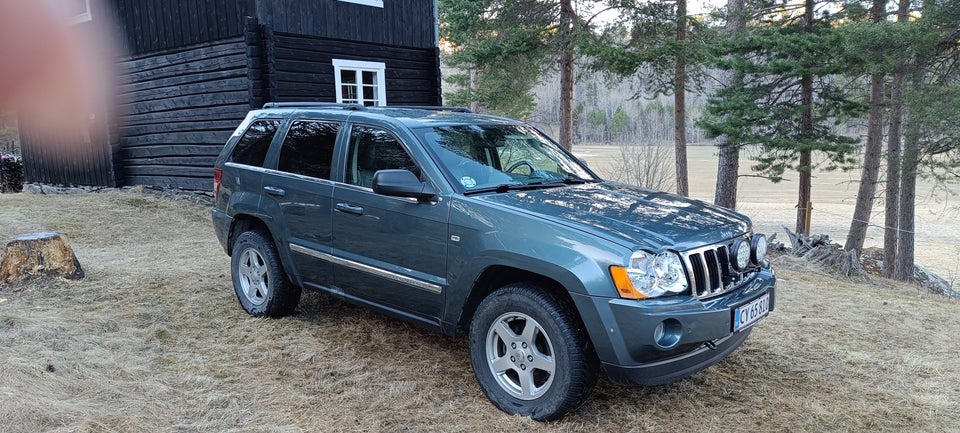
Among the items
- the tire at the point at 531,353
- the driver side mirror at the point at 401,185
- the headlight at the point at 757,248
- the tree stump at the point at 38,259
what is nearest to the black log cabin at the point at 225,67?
the tree stump at the point at 38,259

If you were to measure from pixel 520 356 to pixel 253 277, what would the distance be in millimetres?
2824

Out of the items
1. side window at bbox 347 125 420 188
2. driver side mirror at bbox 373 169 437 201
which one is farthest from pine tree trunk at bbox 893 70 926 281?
driver side mirror at bbox 373 169 437 201

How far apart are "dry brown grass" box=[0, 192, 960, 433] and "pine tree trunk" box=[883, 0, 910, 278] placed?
8.55 metres

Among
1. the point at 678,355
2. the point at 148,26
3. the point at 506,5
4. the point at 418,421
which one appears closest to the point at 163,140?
the point at 148,26

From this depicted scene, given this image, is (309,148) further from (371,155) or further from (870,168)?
(870,168)

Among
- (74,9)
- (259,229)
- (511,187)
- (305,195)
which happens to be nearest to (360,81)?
(74,9)

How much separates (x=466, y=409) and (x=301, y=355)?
1.45 metres

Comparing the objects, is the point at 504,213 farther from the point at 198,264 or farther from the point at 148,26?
the point at 148,26

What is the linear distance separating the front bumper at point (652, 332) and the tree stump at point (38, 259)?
5843 mm

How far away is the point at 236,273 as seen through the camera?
5.39 metres

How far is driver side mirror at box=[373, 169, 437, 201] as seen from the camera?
371 cm

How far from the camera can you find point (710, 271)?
336cm

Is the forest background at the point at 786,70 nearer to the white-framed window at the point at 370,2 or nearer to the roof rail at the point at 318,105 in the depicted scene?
the white-framed window at the point at 370,2

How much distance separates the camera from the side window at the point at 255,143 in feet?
16.6
